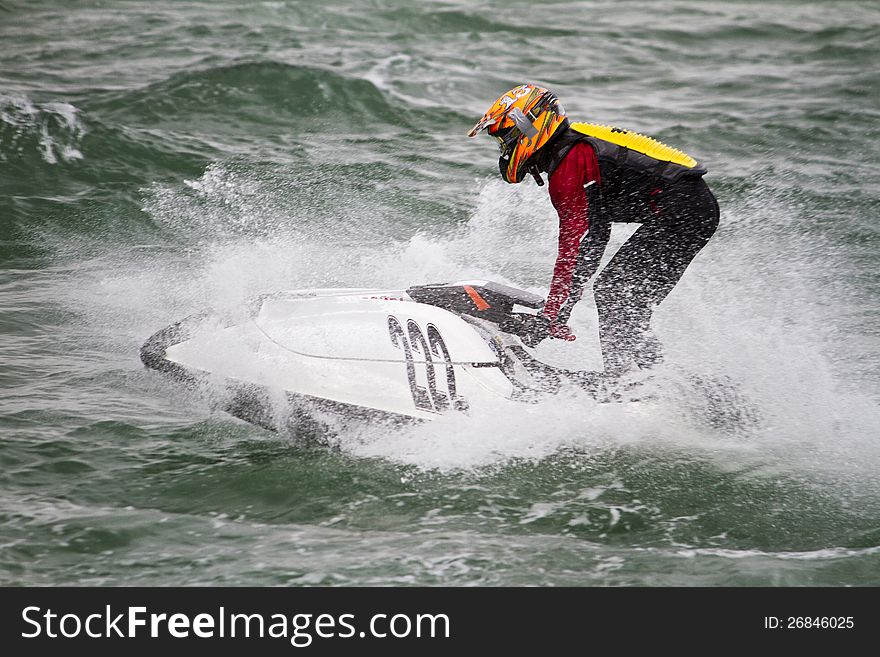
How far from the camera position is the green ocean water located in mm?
5094

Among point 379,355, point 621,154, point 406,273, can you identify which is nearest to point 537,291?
point 406,273

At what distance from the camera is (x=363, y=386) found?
579cm

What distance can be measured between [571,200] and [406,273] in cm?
215

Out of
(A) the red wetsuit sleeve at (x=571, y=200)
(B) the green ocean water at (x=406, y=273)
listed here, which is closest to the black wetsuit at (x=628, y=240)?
A: (A) the red wetsuit sleeve at (x=571, y=200)

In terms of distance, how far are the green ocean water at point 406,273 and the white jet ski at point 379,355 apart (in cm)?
18

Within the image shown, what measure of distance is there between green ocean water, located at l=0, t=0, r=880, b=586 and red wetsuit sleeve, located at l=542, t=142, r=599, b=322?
806 mm

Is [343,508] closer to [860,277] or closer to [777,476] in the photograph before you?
[777,476]

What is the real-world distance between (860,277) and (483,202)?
3.84m

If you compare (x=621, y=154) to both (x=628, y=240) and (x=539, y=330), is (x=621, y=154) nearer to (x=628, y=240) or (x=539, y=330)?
(x=628, y=240)

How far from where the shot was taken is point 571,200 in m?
5.64

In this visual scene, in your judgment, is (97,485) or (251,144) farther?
(251,144)

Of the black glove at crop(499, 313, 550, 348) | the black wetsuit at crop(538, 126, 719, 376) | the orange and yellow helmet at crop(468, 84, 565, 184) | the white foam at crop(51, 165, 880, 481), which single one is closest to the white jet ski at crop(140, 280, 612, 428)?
the black glove at crop(499, 313, 550, 348)
